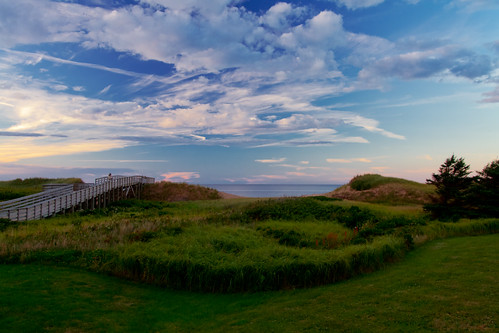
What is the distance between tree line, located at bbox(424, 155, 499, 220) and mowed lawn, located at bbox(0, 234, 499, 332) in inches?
400

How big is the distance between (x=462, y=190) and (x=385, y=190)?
13.6m

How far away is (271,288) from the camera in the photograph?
827cm

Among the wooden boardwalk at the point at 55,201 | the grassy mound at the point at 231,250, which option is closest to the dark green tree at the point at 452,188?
the grassy mound at the point at 231,250

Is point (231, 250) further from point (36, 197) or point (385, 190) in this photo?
point (385, 190)

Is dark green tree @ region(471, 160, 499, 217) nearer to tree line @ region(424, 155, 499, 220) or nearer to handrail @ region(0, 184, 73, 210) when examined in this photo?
tree line @ region(424, 155, 499, 220)

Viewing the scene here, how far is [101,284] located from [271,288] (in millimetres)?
4450

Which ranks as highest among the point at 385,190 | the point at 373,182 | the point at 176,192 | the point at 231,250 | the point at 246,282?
the point at 373,182

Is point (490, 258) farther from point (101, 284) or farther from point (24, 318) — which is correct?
point (24, 318)

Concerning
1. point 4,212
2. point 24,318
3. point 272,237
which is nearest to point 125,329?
point 24,318

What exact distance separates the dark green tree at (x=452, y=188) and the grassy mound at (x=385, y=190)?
31.6 ft

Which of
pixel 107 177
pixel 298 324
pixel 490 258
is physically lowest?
pixel 298 324

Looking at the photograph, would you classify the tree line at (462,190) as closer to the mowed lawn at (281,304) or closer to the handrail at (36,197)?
the mowed lawn at (281,304)

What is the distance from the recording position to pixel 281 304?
271 inches

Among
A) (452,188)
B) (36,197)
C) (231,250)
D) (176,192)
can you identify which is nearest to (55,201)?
(36,197)
